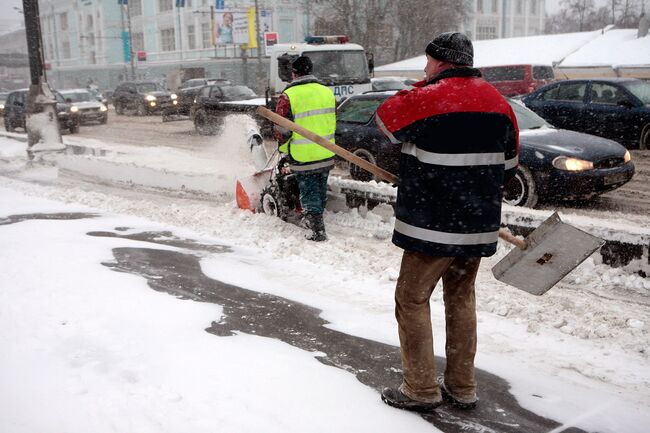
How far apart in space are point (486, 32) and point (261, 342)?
6719 centimetres

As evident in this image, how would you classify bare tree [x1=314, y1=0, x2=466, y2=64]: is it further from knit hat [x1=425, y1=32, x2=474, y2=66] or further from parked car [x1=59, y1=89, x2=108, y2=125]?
knit hat [x1=425, y1=32, x2=474, y2=66]

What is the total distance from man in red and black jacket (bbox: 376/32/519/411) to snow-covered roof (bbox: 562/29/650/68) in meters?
24.7

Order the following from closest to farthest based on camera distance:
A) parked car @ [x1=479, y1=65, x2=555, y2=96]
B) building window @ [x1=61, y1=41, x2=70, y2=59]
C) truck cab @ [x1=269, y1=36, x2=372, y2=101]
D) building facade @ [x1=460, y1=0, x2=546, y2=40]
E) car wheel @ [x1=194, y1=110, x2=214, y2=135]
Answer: truck cab @ [x1=269, y1=36, x2=372, y2=101], car wheel @ [x1=194, y1=110, x2=214, y2=135], parked car @ [x1=479, y1=65, x2=555, y2=96], building facade @ [x1=460, y1=0, x2=546, y2=40], building window @ [x1=61, y1=41, x2=70, y2=59]

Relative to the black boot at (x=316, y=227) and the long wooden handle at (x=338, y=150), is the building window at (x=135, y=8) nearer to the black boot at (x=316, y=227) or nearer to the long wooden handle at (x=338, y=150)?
the black boot at (x=316, y=227)

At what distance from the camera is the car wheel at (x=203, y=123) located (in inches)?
730

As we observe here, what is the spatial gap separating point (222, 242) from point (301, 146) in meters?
1.40

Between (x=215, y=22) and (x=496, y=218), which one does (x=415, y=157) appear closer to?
(x=496, y=218)

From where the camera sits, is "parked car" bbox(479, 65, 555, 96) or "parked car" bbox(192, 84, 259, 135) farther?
"parked car" bbox(479, 65, 555, 96)

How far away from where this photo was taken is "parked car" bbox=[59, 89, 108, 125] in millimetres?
23547

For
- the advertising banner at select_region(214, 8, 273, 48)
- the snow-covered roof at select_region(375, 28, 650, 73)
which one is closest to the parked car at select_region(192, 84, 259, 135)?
the snow-covered roof at select_region(375, 28, 650, 73)

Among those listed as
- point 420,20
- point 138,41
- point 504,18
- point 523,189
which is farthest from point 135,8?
point 523,189

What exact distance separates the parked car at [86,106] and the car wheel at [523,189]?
64.5 feet

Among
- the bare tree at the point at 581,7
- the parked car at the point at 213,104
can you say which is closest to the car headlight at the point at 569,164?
the parked car at the point at 213,104

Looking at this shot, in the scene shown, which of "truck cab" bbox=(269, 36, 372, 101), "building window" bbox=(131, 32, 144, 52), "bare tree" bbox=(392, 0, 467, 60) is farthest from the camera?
"building window" bbox=(131, 32, 144, 52)
